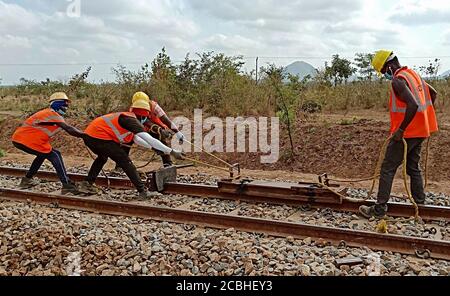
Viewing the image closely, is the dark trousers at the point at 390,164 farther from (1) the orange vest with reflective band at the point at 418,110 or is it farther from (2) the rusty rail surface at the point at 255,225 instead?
(2) the rusty rail surface at the point at 255,225

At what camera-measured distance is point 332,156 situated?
11078 millimetres

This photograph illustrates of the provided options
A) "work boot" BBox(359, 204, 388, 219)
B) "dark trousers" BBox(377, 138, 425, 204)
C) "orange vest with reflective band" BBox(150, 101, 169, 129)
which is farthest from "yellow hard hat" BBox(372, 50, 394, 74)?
"orange vest with reflective band" BBox(150, 101, 169, 129)

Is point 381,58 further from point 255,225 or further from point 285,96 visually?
point 285,96

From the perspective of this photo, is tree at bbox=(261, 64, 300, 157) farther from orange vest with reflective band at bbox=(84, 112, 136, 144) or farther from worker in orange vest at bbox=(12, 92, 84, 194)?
worker in orange vest at bbox=(12, 92, 84, 194)

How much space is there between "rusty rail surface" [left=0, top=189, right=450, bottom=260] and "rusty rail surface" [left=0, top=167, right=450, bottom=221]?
1275mm

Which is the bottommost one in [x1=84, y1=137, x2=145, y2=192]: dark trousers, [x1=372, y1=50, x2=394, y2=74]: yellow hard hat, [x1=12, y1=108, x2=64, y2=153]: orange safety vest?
[x1=84, y1=137, x2=145, y2=192]: dark trousers

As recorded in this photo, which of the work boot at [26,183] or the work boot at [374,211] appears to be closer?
the work boot at [374,211]

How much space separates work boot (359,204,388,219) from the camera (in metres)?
6.50

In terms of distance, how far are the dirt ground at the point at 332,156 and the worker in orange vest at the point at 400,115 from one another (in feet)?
7.88

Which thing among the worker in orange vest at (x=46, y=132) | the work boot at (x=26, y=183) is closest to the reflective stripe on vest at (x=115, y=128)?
the worker in orange vest at (x=46, y=132)

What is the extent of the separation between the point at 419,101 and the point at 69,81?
53.6ft

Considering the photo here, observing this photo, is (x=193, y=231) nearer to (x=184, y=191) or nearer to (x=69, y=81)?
(x=184, y=191)

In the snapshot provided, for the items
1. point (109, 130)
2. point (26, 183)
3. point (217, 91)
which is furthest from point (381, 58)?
point (217, 91)

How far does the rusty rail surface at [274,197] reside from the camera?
654 cm
